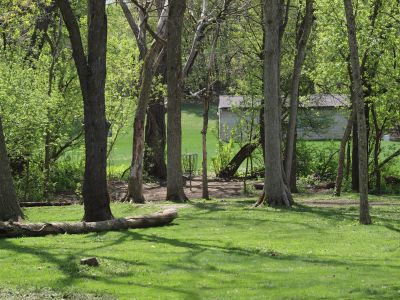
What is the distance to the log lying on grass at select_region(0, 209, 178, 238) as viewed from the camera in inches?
593

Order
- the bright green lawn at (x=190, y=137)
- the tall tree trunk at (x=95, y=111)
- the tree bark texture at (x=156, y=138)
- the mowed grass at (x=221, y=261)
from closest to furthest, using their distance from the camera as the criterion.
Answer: the mowed grass at (x=221, y=261) → the tall tree trunk at (x=95, y=111) → the tree bark texture at (x=156, y=138) → the bright green lawn at (x=190, y=137)

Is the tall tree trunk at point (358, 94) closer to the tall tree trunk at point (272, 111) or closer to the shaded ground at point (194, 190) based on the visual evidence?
the tall tree trunk at point (272, 111)

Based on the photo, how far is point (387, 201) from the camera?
27516 mm

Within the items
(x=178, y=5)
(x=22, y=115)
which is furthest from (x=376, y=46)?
(x=22, y=115)

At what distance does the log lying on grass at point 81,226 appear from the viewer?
49.4 feet

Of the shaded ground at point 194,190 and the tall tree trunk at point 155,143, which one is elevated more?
the tall tree trunk at point 155,143

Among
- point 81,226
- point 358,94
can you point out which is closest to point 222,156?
point 358,94

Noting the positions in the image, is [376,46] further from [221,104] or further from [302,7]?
[221,104]

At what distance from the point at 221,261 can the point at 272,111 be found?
10.4m

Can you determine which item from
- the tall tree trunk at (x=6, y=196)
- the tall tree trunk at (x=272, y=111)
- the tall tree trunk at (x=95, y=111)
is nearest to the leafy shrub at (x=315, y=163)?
the tall tree trunk at (x=272, y=111)

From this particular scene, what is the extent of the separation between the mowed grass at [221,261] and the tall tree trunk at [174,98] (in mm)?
5007

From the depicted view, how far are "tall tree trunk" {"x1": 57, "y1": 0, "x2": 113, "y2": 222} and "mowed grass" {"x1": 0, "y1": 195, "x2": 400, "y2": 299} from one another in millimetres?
1338

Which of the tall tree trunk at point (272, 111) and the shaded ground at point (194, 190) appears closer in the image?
the tall tree trunk at point (272, 111)

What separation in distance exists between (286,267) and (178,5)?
13.8 meters
